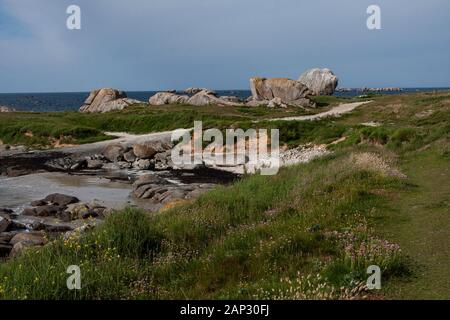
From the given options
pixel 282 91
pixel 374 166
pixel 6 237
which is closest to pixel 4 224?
pixel 6 237

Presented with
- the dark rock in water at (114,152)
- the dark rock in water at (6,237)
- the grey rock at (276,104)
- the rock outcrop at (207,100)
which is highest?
the rock outcrop at (207,100)

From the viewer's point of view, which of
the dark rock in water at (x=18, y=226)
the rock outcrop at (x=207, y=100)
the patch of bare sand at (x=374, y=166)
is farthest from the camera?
the rock outcrop at (x=207, y=100)

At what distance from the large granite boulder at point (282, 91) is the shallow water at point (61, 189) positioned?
162ft

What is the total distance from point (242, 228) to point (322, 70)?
111965mm

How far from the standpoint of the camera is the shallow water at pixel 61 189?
1158 inches

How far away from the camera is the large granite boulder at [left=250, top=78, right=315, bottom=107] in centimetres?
8383

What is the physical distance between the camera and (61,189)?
3438 cm

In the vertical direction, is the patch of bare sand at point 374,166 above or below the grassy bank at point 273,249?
above

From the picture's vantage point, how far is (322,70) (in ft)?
391

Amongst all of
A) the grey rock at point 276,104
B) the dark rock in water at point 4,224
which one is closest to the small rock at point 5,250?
the dark rock in water at point 4,224

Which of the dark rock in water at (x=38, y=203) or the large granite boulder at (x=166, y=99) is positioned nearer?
the dark rock in water at (x=38, y=203)

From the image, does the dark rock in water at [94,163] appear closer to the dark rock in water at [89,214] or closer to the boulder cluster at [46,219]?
the boulder cluster at [46,219]
